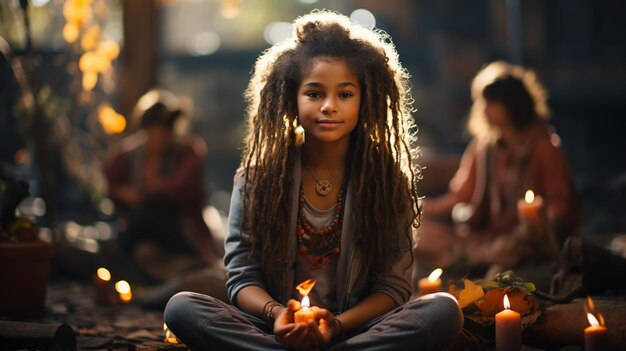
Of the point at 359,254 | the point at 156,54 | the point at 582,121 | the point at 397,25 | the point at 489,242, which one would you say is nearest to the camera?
the point at 359,254

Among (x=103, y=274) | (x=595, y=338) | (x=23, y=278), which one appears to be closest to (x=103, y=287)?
(x=103, y=274)

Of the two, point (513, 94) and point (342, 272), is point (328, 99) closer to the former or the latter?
point (342, 272)

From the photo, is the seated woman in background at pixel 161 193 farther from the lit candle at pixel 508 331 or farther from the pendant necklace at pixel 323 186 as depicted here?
the lit candle at pixel 508 331

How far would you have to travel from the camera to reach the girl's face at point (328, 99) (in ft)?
11.2

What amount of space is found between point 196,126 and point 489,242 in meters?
7.80

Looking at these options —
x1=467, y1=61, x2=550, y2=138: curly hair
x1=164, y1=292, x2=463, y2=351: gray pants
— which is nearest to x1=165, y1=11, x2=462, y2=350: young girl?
x1=164, y1=292, x2=463, y2=351: gray pants

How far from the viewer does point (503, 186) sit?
19.3 feet

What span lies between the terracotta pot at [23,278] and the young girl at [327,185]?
1384 millimetres

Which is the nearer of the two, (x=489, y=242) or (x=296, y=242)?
(x=296, y=242)

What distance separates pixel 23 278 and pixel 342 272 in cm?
183

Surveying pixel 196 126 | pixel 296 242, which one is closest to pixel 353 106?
pixel 296 242

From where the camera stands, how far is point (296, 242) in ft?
11.5

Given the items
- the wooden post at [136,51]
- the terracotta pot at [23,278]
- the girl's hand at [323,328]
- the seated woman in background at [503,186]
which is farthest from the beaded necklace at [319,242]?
the wooden post at [136,51]

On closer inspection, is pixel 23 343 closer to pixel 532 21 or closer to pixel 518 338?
pixel 518 338
